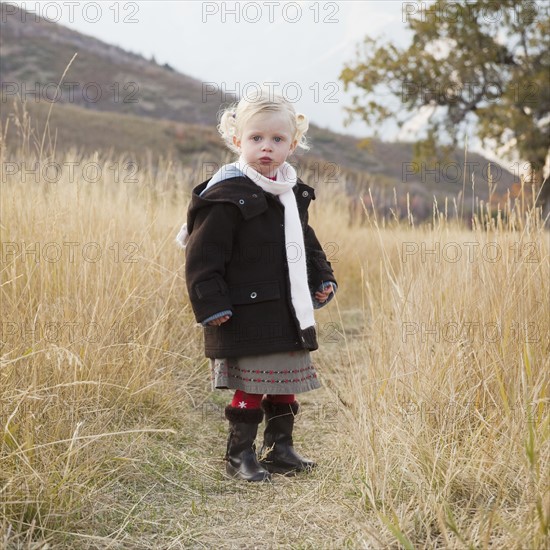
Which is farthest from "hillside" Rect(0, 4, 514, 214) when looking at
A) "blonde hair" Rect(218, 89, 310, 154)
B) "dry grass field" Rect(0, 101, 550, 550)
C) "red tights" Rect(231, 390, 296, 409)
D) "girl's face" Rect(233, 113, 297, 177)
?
"red tights" Rect(231, 390, 296, 409)

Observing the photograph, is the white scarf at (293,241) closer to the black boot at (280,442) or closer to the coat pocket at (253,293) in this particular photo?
the coat pocket at (253,293)

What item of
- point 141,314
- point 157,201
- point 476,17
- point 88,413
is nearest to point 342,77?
point 476,17

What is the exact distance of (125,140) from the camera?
23.8 metres

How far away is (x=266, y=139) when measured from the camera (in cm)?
248

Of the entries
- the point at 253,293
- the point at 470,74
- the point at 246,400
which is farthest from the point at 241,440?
the point at 470,74

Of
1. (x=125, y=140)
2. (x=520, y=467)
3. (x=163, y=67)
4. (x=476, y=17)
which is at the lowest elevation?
(x=520, y=467)

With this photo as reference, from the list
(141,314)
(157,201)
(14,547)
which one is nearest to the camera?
(14,547)

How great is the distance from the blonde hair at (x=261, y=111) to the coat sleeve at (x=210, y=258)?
1.06ft

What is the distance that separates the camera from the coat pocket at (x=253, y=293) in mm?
2430

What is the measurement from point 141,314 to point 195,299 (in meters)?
1.01

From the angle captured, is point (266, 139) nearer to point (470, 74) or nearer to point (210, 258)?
point (210, 258)

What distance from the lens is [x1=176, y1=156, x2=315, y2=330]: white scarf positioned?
2.46m

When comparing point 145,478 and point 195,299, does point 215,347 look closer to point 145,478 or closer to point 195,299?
point 195,299

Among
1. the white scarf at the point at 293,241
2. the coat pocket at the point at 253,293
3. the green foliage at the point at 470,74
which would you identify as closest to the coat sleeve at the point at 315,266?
the white scarf at the point at 293,241
